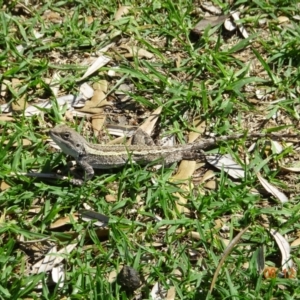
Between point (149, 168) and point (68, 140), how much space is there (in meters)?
0.83

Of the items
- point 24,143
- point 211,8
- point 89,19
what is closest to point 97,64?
point 89,19

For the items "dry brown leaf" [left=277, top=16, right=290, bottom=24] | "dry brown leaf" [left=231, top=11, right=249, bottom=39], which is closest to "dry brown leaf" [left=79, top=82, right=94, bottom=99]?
"dry brown leaf" [left=231, top=11, right=249, bottom=39]

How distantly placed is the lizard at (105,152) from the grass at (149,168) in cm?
11

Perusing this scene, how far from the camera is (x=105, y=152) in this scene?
6.57 metres

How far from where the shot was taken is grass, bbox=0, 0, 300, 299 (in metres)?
5.87

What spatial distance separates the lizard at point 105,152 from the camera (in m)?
6.50

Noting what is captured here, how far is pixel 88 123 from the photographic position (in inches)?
280

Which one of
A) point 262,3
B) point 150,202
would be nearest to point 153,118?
point 150,202

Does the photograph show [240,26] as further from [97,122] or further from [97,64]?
[97,122]

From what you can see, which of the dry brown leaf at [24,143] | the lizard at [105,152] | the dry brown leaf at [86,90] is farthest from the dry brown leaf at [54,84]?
the lizard at [105,152]

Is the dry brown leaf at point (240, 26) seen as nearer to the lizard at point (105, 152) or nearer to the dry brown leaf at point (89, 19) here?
the dry brown leaf at point (89, 19)

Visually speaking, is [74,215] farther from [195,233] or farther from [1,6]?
[1,6]

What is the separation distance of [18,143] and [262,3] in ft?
11.0

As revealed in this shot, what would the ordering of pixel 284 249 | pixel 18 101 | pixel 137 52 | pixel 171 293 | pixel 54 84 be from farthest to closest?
pixel 137 52 → pixel 54 84 → pixel 18 101 → pixel 284 249 → pixel 171 293
